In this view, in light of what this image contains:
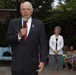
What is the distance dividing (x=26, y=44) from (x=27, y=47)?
47mm

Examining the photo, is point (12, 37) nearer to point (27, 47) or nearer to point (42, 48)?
point (27, 47)

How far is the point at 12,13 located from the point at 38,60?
19619 millimetres

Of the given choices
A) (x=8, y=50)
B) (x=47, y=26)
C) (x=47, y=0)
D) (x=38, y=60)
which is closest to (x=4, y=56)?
(x=8, y=50)

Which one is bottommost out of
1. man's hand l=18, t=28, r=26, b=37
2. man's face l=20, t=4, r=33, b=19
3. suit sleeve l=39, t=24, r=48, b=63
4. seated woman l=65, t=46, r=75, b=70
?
seated woman l=65, t=46, r=75, b=70

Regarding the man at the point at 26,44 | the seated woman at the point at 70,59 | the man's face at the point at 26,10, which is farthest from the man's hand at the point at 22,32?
the seated woman at the point at 70,59

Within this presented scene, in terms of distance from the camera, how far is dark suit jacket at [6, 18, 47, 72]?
5.43 metres

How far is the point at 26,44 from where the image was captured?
5445 mm

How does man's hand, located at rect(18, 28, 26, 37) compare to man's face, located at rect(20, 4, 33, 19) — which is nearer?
man's hand, located at rect(18, 28, 26, 37)

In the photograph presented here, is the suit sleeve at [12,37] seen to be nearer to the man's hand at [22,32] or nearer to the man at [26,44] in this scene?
the man at [26,44]

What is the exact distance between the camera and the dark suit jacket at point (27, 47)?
17.8ft

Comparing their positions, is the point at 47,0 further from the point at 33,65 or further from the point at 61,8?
the point at 33,65

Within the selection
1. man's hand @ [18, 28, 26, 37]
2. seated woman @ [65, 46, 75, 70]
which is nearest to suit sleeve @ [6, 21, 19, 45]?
man's hand @ [18, 28, 26, 37]

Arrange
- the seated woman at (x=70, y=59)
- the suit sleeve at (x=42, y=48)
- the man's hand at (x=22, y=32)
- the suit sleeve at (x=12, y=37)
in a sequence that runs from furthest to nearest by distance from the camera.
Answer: the seated woman at (x=70, y=59), the suit sleeve at (x=42, y=48), the suit sleeve at (x=12, y=37), the man's hand at (x=22, y=32)

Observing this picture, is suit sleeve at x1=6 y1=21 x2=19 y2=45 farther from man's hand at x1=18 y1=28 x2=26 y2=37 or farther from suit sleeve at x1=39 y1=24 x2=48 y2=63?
suit sleeve at x1=39 y1=24 x2=48 y2=63
